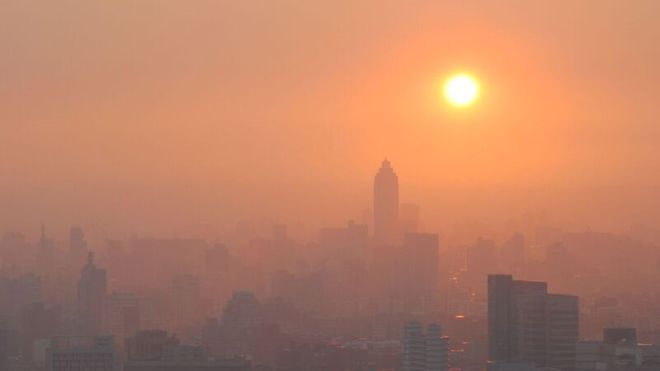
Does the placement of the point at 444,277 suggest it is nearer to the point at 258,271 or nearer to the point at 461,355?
the point at 258,271

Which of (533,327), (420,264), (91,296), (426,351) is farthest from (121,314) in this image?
(533,327)

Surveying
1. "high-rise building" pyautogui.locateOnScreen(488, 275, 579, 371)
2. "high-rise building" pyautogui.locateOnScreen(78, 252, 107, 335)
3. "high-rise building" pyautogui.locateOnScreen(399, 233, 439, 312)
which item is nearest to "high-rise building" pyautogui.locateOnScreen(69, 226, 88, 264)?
"high-rise building" pyautogui.locateOnScreen(78, 252, 107, 335)

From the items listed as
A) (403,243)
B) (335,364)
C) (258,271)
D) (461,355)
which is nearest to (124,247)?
(258,271)

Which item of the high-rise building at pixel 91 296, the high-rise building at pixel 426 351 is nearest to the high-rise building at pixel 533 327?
the high-rise building at pixel 426 351

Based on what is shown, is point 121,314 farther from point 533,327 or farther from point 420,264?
point 533,327

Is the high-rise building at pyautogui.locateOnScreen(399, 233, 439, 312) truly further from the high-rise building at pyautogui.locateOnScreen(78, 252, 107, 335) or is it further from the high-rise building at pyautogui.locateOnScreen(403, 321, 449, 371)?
the high-rise building at pyautogui.locateOnScreen(403, 321, 449, 371)

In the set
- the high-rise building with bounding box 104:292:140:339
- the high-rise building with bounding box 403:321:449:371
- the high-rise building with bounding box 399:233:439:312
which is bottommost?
the high-rise building with bounding box 403:321:449:371
